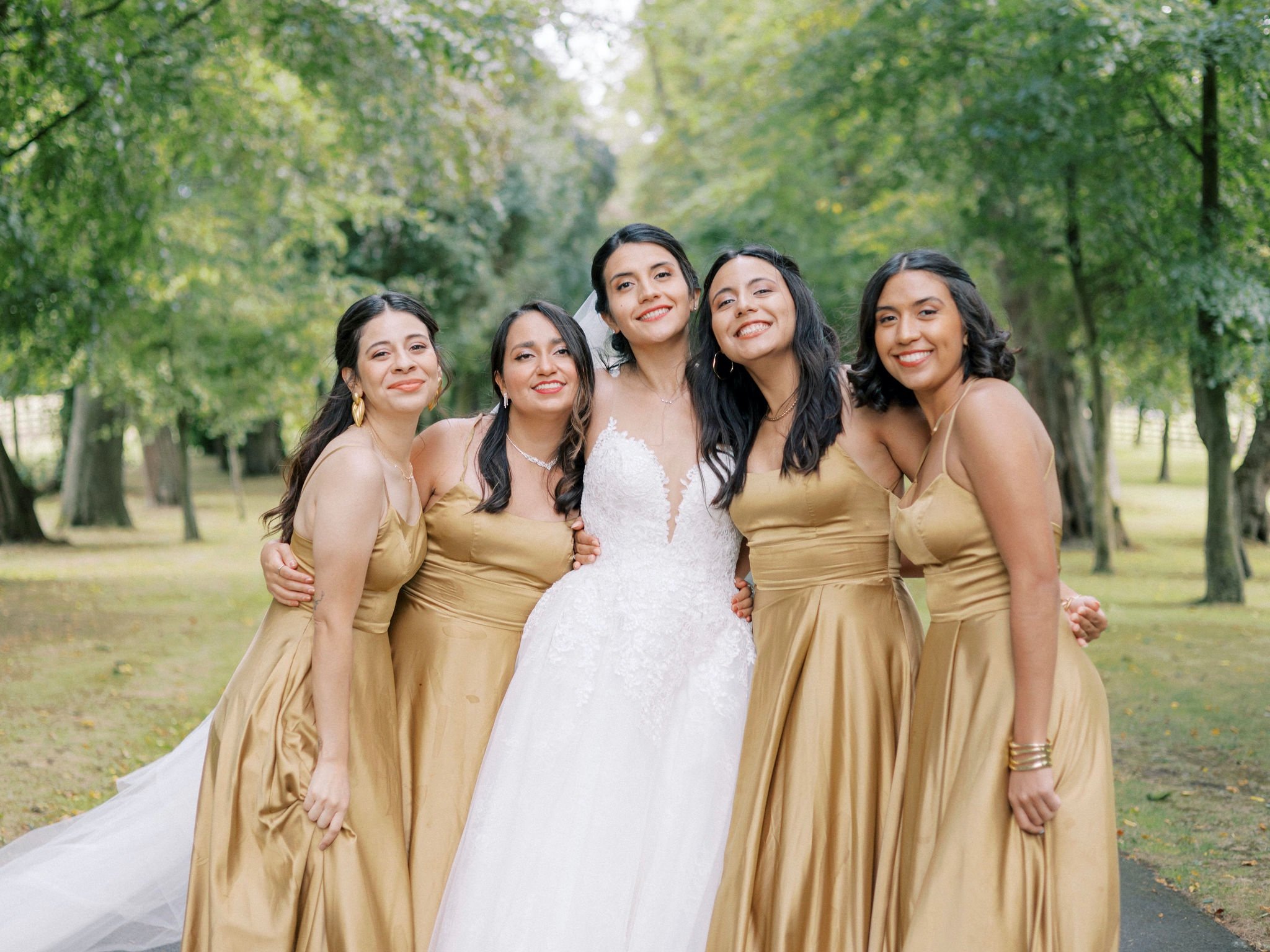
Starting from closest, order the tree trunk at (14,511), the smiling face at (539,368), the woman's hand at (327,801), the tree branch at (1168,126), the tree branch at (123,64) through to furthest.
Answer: the woman's hand at (327,801), the smiling face at (539,368), the tree branch at (123,64), the tree branch at (1168,126), the tree trunk at (14,511)

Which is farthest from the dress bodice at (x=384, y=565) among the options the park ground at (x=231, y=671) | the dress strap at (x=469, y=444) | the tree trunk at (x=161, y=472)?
the tree trunk at (x=161, y=472)

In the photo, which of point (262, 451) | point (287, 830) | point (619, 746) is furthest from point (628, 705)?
point (262, 451)

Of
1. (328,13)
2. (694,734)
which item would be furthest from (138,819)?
(328,13)

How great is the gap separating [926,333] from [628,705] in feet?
5.67

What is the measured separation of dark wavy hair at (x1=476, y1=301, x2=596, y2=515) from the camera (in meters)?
4.44

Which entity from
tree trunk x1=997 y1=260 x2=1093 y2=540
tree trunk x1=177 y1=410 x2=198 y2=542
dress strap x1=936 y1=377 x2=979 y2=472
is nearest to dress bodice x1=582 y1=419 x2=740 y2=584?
dress strap x1=936 y1=377 x2=979 y2=472

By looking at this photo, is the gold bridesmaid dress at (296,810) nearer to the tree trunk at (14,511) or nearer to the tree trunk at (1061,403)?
the tree trunk at (1061,403)

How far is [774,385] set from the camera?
14.1ft

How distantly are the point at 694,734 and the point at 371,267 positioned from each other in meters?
24.5

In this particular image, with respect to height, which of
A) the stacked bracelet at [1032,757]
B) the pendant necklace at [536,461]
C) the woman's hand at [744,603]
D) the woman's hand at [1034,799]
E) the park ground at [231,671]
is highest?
the pendant necklace at [536,461]

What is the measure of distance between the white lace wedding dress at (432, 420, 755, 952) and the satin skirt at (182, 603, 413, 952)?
0.97 ft

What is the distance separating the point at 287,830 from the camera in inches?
144

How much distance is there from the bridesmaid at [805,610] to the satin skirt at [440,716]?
3.25ft

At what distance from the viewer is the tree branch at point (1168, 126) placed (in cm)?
1131
